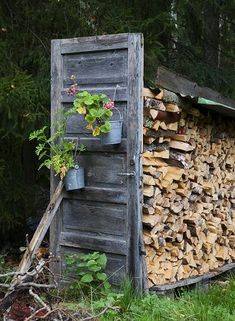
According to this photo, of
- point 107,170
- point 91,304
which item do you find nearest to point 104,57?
point 107,170

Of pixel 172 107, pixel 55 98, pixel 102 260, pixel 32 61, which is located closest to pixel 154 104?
pixel 172 107

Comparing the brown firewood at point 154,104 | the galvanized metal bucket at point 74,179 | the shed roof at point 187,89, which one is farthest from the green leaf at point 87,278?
the shed roof at point 187,89

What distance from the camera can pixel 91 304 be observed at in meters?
4.83

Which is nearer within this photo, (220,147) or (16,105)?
(16,105)

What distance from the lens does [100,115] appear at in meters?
5.13

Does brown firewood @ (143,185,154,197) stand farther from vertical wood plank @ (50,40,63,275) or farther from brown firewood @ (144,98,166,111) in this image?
vertical wood plank @ (50,40,63,275)

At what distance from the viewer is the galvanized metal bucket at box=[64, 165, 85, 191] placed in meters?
5.47

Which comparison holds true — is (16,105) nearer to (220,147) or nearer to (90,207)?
(90,207)

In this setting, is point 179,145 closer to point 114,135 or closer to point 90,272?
point 114,135

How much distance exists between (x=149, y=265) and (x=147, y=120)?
1.44m

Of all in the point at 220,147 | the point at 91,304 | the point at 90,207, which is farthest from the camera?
the point at 220,147

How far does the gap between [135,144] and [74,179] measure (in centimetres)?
71

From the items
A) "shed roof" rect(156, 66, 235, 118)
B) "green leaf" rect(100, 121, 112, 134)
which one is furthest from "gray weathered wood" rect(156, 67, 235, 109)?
"green leaf" rect(100, 121, 112, 134)

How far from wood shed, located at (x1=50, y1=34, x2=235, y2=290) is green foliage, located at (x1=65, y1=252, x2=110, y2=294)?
15 cm
